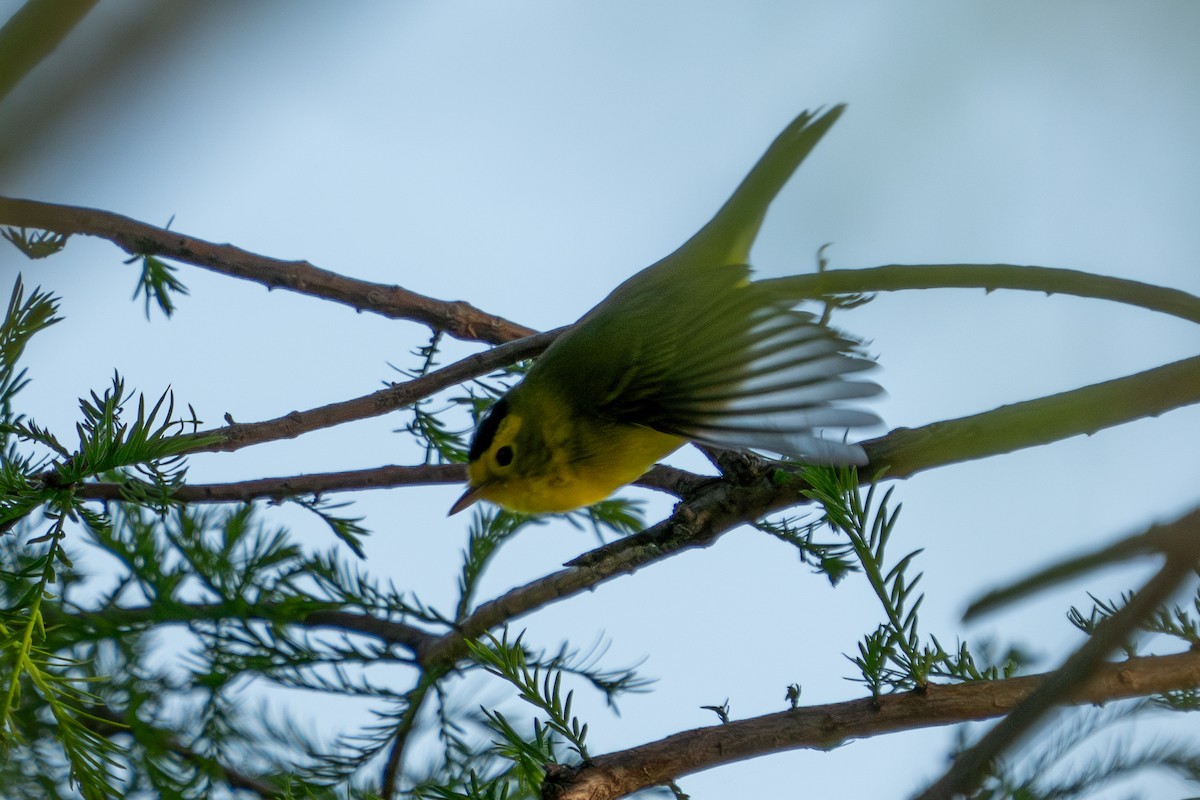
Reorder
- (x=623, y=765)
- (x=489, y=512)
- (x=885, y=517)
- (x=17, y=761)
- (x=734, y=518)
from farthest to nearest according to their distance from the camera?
(x=489, y=512) → (x=17, y=761) → (x=734, y=518) → (x=885, y=517) → (x=623, y=765)

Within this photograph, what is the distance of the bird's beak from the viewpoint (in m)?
1.26

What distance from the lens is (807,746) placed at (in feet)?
1.98

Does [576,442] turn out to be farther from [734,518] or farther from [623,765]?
[623,765]

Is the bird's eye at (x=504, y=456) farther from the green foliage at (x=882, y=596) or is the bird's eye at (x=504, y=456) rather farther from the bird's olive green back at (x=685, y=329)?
the green foliage at (x=882, y=596)

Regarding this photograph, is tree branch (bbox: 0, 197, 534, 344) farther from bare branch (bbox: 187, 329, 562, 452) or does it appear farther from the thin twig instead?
the thin twig

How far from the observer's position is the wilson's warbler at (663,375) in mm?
991

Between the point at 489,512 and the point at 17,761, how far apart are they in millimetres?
573

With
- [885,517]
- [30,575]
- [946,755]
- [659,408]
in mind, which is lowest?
[946,755]

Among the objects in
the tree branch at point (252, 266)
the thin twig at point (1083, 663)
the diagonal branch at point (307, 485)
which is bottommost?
the thin twig at point (1083, 663)

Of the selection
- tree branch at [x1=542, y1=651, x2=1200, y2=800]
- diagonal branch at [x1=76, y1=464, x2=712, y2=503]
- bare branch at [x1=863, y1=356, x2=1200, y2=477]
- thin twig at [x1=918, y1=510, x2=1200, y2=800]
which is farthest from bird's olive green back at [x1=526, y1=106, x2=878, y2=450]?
thin twig at [x1=918, y1=510, x2=1200, y2=800]

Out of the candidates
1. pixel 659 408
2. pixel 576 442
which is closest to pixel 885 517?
pixel 659 408

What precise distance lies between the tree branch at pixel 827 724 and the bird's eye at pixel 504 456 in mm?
699

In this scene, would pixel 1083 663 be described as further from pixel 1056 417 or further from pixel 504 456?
pixel 504 456

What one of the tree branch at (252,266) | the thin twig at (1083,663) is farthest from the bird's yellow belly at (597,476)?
the thin twig at (1083,663)
